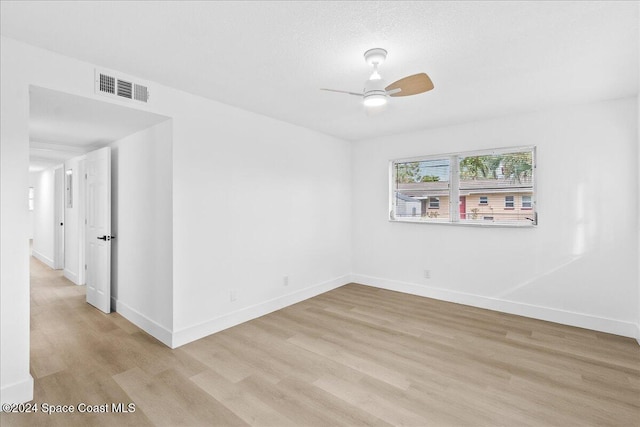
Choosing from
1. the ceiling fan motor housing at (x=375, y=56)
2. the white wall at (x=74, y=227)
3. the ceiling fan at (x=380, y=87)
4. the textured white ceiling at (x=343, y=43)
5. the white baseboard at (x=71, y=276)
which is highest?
the textured white ceiling at (x=343, y=43)

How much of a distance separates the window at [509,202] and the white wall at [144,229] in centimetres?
410

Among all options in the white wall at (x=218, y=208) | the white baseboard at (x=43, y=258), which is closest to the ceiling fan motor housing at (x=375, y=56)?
the white wall at (x=218, y=208)

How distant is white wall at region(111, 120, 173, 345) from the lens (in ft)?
10.6

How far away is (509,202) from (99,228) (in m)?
5.51

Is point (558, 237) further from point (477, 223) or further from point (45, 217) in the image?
point (45, 217)

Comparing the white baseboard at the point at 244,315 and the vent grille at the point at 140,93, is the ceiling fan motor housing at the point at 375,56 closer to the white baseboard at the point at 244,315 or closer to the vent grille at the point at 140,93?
the vent grille at the point at 140,93

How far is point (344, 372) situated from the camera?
268 cm

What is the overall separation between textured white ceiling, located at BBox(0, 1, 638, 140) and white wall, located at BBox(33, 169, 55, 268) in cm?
612

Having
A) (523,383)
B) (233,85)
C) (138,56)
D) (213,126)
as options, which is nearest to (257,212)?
(213,126)

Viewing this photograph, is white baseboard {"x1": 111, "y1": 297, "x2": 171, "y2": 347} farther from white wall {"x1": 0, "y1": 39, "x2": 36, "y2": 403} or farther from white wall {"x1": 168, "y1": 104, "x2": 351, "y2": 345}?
white wall {"x1": 0, "y1": 39, "x2": 36, "y2": 403}

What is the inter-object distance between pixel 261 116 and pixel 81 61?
74.7 inches

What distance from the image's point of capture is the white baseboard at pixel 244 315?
3.22m

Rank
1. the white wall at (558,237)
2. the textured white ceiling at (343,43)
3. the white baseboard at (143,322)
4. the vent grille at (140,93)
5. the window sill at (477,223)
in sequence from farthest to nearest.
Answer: the window sill at (477,223) < the white wall at (558,237) < the white baseboard at (143,322) < the vent grille at (140,93) < the textured white ceiling at (343,43)

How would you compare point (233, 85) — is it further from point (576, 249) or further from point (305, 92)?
point (576, 249)
